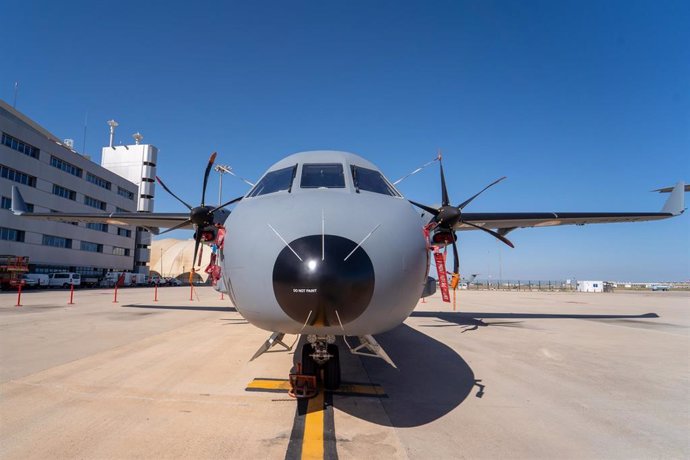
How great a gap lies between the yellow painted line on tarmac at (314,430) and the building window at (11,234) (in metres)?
45.2

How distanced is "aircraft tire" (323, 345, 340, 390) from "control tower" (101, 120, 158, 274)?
217 feet

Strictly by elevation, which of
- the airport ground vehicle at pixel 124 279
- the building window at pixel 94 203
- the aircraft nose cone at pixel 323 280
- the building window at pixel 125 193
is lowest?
the airport ground vehicle at pixel 124 279

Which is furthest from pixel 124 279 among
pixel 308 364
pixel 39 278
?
pixel 308 364

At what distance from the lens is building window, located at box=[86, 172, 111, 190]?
48906 mm

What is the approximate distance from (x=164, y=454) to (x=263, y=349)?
4.59 feet

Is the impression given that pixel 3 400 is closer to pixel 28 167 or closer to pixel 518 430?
pixel 518 430

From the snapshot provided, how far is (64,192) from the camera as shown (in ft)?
145

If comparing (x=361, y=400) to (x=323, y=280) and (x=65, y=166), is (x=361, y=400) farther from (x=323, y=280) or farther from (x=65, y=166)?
(x=65, y=166)

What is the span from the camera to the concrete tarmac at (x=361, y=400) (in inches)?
145

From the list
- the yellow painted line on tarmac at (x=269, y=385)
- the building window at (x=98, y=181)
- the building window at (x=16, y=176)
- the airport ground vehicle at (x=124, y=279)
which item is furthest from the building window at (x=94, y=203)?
the yellow painted line on tarmac at (x=269, y=385)

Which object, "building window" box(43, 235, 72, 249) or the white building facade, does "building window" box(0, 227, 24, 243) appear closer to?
the white building facade

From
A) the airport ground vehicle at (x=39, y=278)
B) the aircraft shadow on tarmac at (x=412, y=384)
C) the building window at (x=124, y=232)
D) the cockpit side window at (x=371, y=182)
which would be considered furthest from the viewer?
the building window at (x=124, y=232)

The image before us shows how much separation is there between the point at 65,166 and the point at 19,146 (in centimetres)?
745

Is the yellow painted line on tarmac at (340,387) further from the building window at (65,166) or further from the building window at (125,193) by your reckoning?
the building window at (125,193)
